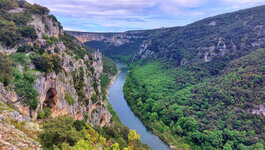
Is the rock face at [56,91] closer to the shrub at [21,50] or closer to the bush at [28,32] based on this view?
the shrub at [21,50]

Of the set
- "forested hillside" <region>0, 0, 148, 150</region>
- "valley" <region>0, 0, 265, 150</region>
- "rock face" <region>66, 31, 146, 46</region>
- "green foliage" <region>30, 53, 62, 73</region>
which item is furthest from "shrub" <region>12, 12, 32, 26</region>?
"rock face" <region>66, 31, 146, 46</region>

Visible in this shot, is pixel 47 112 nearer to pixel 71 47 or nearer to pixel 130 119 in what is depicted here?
pixel 71 47

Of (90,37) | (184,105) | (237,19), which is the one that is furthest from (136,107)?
(90,37)

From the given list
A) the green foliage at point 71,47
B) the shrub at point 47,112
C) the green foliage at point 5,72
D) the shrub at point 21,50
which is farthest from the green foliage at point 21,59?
the green foliage at point 71,47

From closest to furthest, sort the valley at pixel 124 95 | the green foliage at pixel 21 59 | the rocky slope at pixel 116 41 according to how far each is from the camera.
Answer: the valley at pixel 124 95 → the green foliage at pixel 21 59 → the rocky slope at pixel 116 41

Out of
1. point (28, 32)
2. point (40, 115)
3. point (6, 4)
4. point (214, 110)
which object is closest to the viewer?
point (40, 115)

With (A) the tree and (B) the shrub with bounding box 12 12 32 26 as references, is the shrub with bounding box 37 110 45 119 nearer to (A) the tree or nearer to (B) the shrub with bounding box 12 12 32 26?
(B) the shrub with bounding box 12 12 32 26

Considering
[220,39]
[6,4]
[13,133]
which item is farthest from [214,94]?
[6,4]
